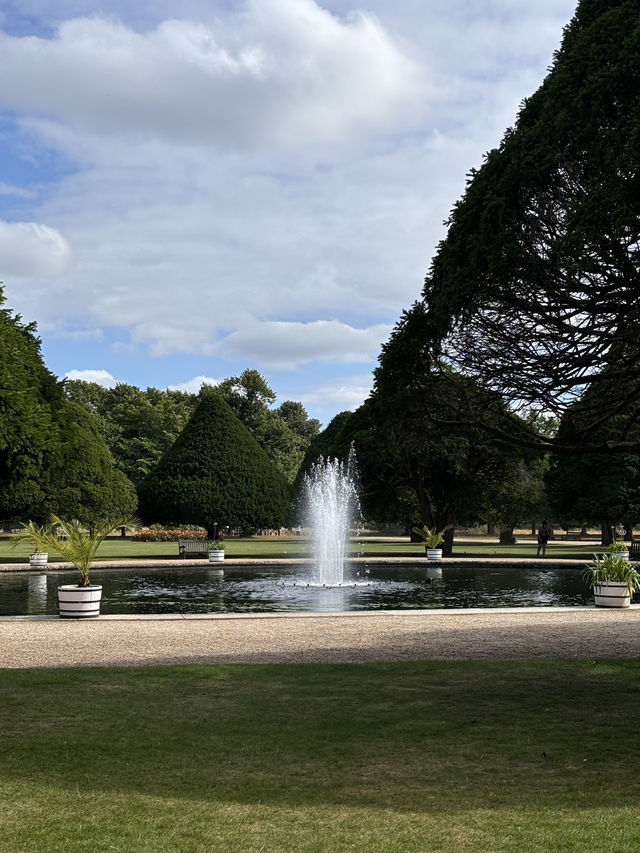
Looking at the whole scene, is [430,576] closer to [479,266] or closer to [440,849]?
[479,266]

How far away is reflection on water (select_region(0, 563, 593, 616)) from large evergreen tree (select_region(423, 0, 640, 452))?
845 cm

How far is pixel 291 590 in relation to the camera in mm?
20766

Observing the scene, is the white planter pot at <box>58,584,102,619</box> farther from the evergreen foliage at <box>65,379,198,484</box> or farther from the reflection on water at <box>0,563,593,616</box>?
the evergreen foliage at <box>65,379,198,484</box>

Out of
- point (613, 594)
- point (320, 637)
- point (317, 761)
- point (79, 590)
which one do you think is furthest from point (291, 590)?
point (317, 761)

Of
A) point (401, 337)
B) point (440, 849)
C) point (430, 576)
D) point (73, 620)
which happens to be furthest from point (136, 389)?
point (440, 849)

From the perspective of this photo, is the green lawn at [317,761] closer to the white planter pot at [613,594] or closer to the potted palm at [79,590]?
the potted palm at [79,590]

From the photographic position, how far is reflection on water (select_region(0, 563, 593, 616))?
17297 mm

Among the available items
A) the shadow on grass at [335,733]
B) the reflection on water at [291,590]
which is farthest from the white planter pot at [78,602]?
the shadow on grass at [335,733]

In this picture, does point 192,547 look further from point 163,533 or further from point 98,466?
point 163,533

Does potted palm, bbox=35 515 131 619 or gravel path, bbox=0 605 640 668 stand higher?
potted palm, bbox=35 515 131 619

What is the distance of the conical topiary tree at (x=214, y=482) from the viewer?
41062mm

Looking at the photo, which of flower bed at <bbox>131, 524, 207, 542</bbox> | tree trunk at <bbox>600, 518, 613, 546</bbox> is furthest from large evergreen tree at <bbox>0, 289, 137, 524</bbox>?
tree trunk at <bbox>600, 518, 613, 546</bbox>

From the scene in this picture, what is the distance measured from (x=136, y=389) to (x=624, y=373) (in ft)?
249

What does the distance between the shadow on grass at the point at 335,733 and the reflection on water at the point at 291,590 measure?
7.79 meters
